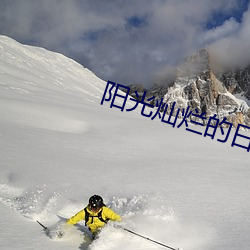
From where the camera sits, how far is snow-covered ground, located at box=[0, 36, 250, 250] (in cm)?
498

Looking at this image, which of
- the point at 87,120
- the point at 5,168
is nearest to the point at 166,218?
the point at 5,168

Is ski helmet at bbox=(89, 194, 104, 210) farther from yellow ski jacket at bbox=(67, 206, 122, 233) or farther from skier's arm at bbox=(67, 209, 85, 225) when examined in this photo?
skier's arm at bbox=(67, 209, 85, 225)

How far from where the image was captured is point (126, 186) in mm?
7215

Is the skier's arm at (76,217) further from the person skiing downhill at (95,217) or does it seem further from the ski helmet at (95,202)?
the ski helmet at (95,202)

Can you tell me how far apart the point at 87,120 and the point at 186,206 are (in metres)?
10.9

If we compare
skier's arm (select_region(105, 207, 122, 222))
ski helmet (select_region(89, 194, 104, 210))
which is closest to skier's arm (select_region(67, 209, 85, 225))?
ski helmet (select_region(89, 194, 104, 210))

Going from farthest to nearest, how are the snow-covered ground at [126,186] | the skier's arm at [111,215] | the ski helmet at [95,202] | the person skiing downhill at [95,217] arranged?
the skier's arm at [111,215]
the person skiing downhill at [95,217]
the ski helmet at [95,202]
the snow-covered ground at [126,186]

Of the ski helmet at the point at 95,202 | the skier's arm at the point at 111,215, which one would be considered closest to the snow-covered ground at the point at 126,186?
the skier's arm at the point at 111,215

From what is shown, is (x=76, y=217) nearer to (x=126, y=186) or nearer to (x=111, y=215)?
(x=111, y=215)

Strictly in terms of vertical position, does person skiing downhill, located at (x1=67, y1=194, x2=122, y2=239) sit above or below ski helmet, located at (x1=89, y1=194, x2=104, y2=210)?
below

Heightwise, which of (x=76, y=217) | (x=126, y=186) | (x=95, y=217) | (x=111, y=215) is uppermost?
(x=126, y=186)

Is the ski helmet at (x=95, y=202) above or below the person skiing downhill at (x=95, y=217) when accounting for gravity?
above

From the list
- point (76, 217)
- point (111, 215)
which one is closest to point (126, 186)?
point (111, 215)

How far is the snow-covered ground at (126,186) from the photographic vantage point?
196 inches
